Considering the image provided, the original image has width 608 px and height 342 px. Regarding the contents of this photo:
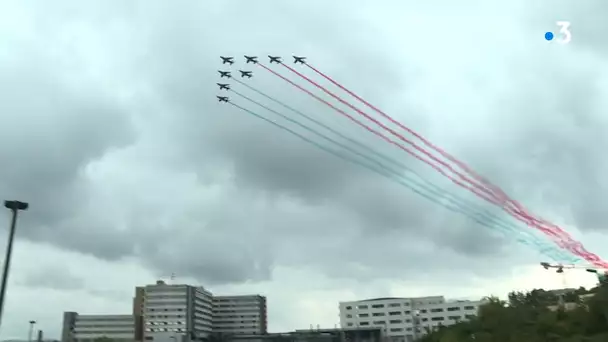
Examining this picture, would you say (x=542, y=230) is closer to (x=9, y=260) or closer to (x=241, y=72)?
(x=241, y=72)

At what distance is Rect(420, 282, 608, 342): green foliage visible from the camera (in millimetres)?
69875

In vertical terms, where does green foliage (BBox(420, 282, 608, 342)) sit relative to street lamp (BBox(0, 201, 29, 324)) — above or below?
below

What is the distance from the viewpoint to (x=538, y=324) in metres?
78.4

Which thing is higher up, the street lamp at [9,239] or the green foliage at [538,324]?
the street lamp at [9,239]

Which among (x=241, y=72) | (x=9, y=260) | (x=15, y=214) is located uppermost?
(x=241, y=72)

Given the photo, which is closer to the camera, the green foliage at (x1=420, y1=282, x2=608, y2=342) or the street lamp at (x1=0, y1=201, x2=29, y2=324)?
the street lamp at (x1=0, y1=201, x2=29, y2=324)

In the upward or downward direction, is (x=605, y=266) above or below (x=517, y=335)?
above

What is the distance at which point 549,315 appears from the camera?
265 ft

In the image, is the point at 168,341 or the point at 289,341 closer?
the point at 168,341

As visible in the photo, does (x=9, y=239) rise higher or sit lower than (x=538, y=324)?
higher

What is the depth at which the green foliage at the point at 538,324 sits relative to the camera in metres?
69.9

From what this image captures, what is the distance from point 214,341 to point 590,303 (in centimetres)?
14699

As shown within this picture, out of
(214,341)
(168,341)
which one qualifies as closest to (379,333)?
(214,341)

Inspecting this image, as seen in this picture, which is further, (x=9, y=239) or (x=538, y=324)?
(x=538, y=324)
